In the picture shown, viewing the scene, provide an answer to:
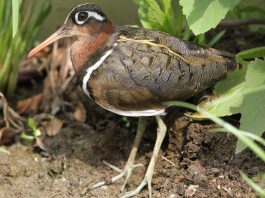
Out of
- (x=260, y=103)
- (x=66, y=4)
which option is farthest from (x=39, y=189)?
(x=66, y=4)

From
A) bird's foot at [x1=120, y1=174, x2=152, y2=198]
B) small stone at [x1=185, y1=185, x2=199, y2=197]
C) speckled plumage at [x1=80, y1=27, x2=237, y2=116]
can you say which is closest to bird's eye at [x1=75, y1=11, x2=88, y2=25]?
speckled plumage at [x1=80, y1=27, x2=237, y2=116]

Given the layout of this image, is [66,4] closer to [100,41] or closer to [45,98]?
[45,98]

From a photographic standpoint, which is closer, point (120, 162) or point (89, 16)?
point (89, 16)

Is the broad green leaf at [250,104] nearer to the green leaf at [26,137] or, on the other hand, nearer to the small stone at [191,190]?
the small stone at [191,190]

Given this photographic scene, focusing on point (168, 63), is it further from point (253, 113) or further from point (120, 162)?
point (120, 162)

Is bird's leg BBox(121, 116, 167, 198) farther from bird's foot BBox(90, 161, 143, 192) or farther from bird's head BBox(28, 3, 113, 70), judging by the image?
bird's head BBox(28, 3, 113, 70)

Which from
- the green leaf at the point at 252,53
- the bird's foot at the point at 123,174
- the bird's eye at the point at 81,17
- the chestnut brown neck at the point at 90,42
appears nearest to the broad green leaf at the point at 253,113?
the green leaf at the point at 252,53

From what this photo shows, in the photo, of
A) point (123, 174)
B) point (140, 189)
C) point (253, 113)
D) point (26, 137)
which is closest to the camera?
point (253, 113)

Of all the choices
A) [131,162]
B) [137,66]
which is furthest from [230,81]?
[131,162]
